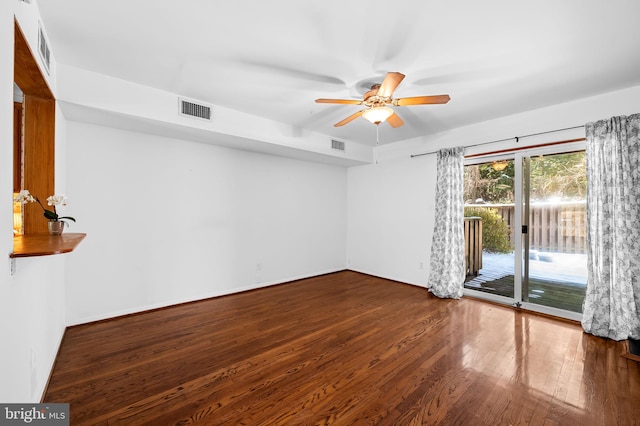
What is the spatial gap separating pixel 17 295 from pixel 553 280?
5.18 m

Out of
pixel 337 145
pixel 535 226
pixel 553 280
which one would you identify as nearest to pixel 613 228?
pixel 535 226

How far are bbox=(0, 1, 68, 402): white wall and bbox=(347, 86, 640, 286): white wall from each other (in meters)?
4.52

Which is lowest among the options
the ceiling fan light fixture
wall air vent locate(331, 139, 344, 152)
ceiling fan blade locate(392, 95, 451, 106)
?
the ceiling fan light fixture

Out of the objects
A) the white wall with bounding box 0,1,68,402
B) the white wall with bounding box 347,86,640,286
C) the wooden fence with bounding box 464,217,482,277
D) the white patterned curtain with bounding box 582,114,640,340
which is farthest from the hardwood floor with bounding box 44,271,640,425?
the white wall with bounding box 347,86,640,286

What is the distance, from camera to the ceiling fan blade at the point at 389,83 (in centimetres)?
208

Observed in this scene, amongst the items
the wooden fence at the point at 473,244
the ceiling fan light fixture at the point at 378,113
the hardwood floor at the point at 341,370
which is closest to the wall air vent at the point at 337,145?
the ceiling fan light fixture at the point at 378,113

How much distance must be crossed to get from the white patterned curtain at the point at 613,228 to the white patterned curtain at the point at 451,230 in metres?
1.35

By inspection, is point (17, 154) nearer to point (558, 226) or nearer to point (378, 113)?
point (378, 113)

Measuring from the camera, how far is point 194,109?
3137mm

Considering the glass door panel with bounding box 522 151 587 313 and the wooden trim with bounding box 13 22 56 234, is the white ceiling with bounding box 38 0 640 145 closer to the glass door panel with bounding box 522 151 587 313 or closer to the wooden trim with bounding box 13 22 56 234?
→ the wooden trim with bounding box 13 22 56 234

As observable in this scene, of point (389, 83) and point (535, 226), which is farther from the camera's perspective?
point (535, 226)

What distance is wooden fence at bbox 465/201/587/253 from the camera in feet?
10.8

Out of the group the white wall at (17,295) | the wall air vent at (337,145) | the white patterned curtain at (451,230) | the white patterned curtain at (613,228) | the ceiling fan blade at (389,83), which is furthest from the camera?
the wall air vent at (337,145)

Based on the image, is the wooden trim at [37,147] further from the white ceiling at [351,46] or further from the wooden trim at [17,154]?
the white ceiling at [351,46]
